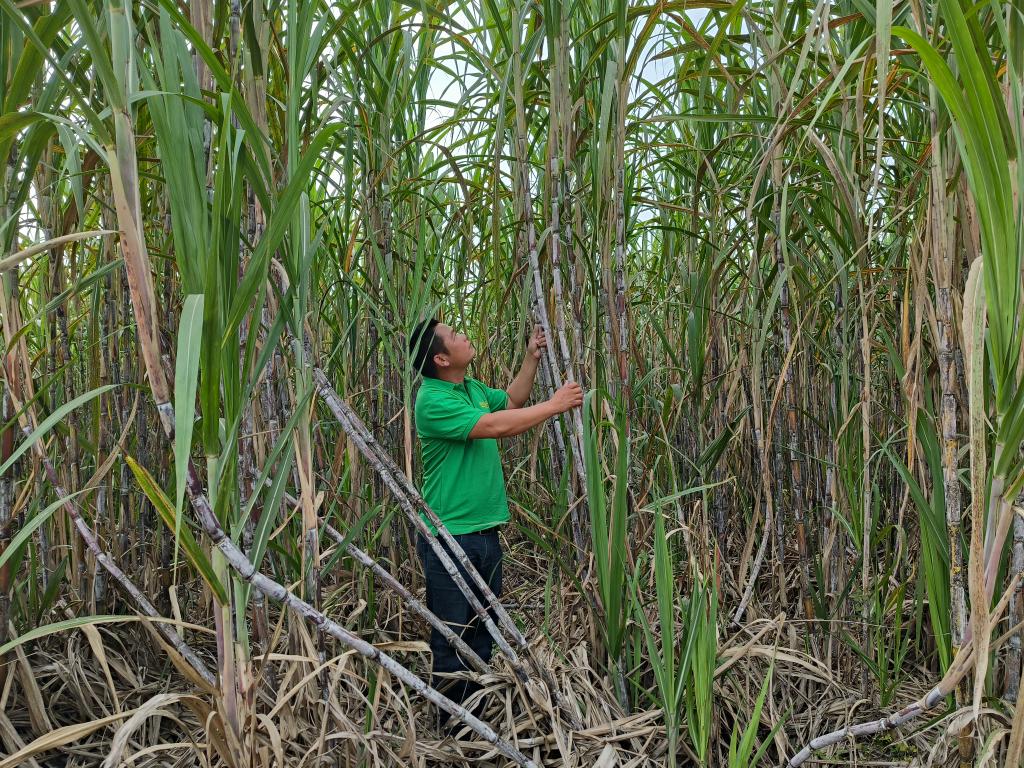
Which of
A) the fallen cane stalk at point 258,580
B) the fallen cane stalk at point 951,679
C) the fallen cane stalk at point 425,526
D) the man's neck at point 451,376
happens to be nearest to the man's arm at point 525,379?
the man's neck at point 451,376

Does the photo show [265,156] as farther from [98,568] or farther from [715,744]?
[715,744]

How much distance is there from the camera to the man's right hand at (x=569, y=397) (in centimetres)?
130

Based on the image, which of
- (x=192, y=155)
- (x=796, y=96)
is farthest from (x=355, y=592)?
(x=796, y=96)

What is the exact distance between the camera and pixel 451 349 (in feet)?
5.98

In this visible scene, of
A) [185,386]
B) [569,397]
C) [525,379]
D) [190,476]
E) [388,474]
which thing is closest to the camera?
[185,386]

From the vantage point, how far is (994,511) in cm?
79

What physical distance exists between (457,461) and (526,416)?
12.7 inches

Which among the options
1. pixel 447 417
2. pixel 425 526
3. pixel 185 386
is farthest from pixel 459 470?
pixel 185 386

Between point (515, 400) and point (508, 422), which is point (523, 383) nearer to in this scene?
point (515, 400)

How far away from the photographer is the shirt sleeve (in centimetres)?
174

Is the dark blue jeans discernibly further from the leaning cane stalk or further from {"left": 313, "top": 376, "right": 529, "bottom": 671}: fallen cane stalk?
the leaning cane stalk

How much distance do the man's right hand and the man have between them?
36cm

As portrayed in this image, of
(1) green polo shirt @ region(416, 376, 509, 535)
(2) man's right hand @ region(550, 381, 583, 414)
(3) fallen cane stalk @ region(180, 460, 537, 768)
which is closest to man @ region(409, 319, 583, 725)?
(1) green polo shirt @ region(416, 376, 509, 535)

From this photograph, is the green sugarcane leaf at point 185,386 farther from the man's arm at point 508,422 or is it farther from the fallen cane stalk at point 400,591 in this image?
the man's arm at point 508,422
